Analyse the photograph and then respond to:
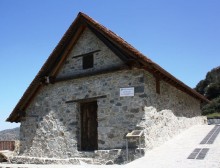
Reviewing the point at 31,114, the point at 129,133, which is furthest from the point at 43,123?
the point at 129,133

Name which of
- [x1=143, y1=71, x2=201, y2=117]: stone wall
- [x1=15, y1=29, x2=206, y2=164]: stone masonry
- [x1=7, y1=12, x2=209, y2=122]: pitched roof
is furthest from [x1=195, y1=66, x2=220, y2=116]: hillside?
[x1=7, y1=12, x2=209, y2=122]: pitched roof

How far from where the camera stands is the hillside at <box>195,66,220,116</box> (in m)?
35.2

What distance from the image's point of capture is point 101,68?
12258mm

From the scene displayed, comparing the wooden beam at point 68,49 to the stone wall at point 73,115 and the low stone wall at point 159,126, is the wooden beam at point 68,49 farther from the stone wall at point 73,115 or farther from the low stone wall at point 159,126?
the low stone wall at point 159,126

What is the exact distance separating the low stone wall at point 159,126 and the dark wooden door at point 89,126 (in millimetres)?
2599

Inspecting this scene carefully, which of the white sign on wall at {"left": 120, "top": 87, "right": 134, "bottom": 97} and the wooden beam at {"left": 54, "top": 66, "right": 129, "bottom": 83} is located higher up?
the wooden beam at {"left": 54, "top": 66, "right": 129, "bottom": 83}

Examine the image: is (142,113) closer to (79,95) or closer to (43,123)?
(79,95)

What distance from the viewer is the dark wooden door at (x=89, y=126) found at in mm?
12570

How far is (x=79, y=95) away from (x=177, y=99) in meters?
4.76

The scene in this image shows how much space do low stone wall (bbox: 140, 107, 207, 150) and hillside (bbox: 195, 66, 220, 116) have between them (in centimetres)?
2045

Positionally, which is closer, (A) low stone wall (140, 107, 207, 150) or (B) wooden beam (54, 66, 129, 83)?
(A) low stone wall (140, 107, 207, 150)

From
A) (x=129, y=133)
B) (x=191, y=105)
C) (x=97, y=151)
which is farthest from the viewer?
(x=191, y=105)

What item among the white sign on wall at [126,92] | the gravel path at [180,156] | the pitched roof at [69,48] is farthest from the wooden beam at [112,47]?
the gravel path at [180,156]

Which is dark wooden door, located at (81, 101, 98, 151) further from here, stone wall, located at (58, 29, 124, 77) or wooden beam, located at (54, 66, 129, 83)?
stone wall, located at (58, 29, 124, 77)
